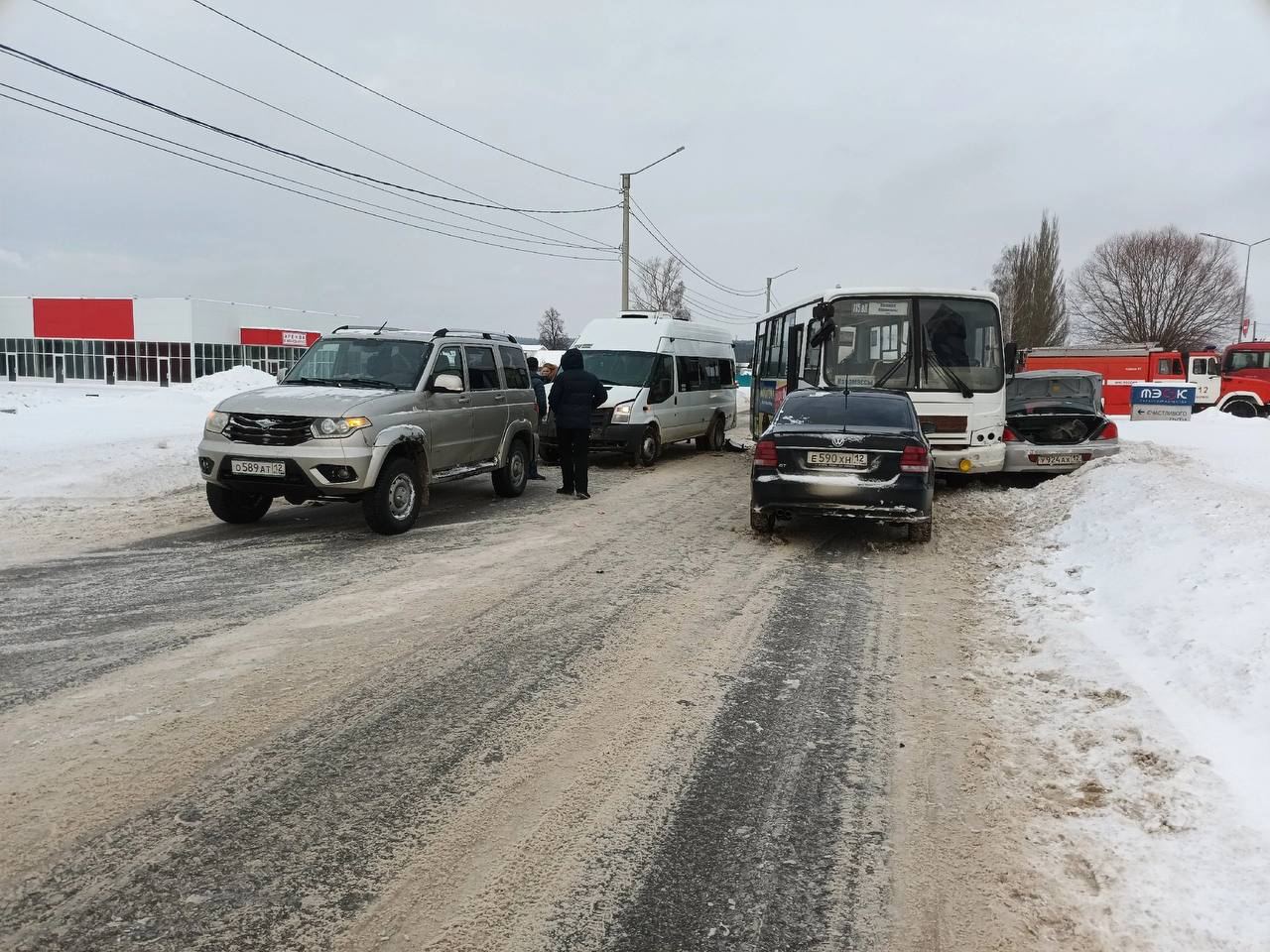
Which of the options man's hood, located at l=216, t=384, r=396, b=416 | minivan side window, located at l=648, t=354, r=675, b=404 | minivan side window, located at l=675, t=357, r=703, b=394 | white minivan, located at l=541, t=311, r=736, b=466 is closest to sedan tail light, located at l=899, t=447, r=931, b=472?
man's hood, located at l=216, t=384, r=396, b=416

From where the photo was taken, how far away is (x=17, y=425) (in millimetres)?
15336

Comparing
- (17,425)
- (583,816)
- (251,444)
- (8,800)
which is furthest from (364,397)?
(17,425)

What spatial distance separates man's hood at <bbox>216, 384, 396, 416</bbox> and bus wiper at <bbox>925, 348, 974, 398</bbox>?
758 centimetres

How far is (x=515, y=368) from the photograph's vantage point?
37.4ft

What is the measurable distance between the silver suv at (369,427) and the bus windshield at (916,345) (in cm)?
490

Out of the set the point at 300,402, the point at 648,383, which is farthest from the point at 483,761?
the point at 648,383

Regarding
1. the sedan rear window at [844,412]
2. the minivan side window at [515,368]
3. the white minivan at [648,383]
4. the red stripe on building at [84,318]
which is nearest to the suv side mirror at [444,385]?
the minivan side window at [515,368]

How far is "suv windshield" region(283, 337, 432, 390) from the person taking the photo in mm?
8984

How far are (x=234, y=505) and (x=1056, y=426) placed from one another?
11269mm

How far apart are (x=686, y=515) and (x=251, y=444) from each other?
15.8ft

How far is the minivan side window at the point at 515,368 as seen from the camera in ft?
36.6

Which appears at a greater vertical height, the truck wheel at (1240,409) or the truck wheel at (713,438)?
the truck wheel at (1240,409)

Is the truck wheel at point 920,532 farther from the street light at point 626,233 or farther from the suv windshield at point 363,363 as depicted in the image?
the street light at point 626,233

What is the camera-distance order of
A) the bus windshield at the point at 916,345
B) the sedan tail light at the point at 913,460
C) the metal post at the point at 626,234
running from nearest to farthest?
the sedan tail light at the point at 913,460, the bus windshield at the point at 916,345, the metal post at the point at 626,234
